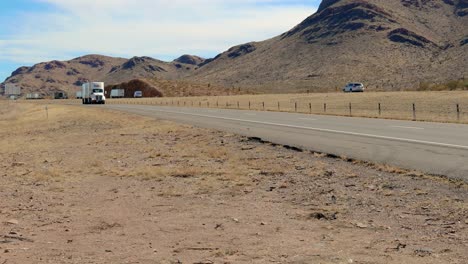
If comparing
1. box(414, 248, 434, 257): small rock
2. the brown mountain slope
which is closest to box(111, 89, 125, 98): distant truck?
the brown mountain slope

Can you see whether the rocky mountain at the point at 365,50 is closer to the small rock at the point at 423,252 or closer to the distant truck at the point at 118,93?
the distant truck at the point at 118,93

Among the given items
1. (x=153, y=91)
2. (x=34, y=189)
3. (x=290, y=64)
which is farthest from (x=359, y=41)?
(x=34, y=189)

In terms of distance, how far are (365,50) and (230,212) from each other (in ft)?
459

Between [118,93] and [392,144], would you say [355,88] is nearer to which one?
[392,144]

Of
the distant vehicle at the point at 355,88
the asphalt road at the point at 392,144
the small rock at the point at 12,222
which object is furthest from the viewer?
the distant vehicle at the point at 355,88

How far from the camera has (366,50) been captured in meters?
143

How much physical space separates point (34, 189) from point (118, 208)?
3.26 m

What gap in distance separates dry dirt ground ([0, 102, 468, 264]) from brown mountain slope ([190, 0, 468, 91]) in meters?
85.0

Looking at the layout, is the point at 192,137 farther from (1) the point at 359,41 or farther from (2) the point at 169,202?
(1) the point at 359,41

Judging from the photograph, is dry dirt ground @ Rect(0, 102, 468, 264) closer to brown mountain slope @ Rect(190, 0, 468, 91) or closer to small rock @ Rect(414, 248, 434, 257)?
small rock @ Rect(414, 248, 434, 257)

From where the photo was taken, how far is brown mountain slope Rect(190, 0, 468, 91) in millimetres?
114875

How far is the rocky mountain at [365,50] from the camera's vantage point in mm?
114513

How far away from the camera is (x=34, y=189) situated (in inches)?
482

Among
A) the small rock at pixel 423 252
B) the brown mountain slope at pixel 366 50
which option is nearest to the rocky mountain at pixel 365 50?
the brown mountain slope at pixel 366 50
